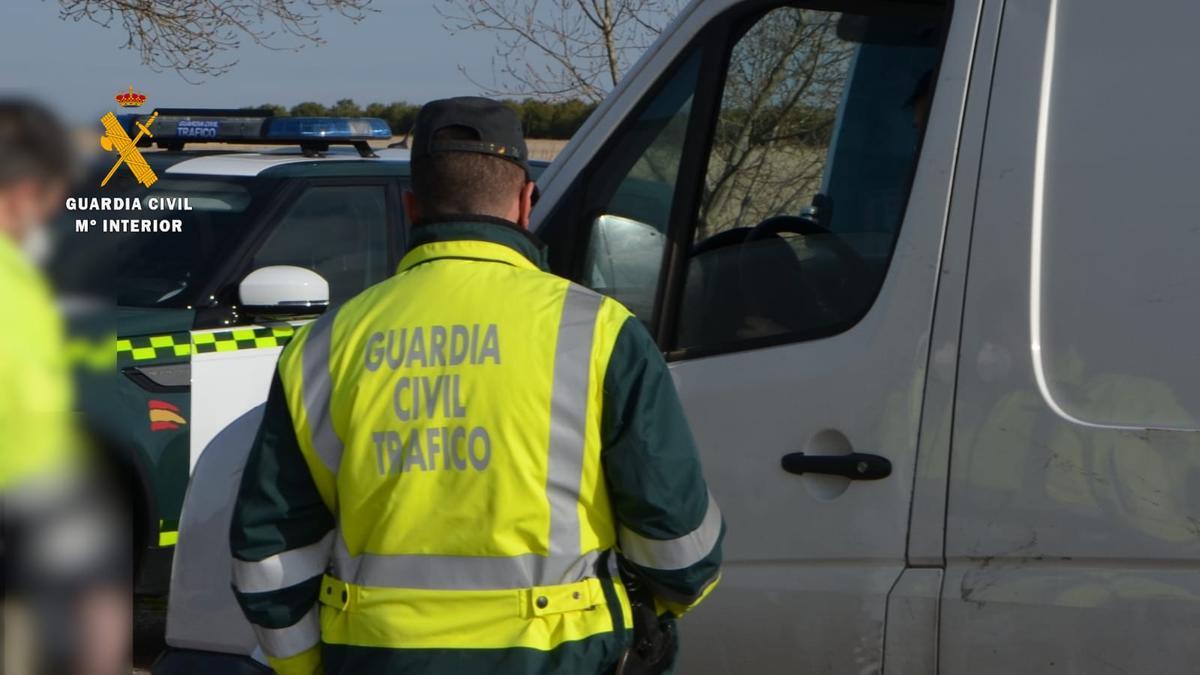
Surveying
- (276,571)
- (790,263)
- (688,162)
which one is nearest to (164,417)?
(688,162)

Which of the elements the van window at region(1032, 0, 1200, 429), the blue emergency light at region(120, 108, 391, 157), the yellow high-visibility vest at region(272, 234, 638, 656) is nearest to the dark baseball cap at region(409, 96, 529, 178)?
the yellow high-visibility vest at region(272, 234, 638, 656)

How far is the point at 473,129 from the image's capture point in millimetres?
2166

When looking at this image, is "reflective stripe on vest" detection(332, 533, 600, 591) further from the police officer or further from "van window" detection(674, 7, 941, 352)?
"van window" detection(674, 7, 941, 352)

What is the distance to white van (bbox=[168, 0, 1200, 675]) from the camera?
2.49m

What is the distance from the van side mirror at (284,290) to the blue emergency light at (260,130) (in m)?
1.62

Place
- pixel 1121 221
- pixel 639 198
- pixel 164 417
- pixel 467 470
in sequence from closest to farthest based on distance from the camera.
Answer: pixel 467 470 → pixel 1121 221 → pixel 639 198 → pixel 164 417

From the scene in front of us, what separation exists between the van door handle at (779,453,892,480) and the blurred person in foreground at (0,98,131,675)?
60.0 inches

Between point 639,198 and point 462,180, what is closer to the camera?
point 462,180

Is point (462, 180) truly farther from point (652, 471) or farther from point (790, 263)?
point (790, 263)

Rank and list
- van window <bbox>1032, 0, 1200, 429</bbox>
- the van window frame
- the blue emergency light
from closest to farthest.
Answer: van window <bbox>1032, 0, 1200, 429</bbox>
the van window frame
the blue emergency light

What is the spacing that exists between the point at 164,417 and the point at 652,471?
11.7 ft

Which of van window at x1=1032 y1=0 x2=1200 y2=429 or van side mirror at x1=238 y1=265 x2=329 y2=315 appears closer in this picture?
van window at x1=1032 y1=0 x2=1200 y2=429

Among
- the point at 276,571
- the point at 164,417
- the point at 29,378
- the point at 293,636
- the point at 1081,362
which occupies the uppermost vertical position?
the point at 29,378

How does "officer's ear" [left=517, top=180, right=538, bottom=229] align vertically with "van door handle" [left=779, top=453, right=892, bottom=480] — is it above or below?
above
